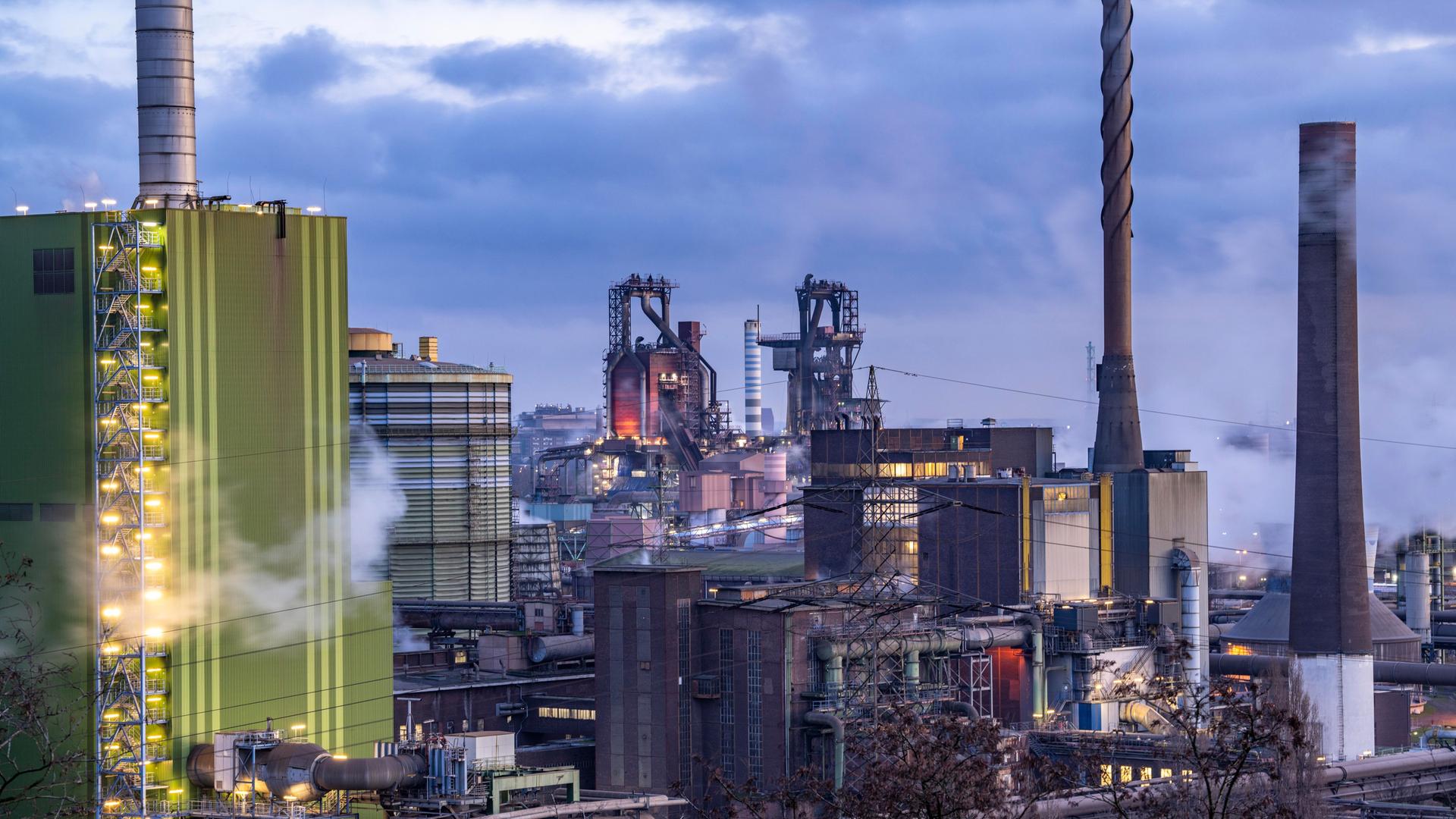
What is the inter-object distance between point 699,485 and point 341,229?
7033 cm

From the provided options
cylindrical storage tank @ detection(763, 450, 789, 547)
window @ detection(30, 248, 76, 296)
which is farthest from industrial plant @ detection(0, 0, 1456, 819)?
cylindrical storage tank @ detection(763, 450, 789, 547)

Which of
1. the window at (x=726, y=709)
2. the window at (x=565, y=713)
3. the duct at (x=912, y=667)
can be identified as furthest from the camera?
the window at (x=565, y=713)

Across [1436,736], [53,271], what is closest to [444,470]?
[53,271]

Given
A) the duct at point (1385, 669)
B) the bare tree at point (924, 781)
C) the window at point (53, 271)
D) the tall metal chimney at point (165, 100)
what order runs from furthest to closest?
1. the duct at point (1385, 669)
2. the tall metal chimney at point (165, 100)
3. the window at point (53, 271)
4. the bare tree at point (924, 781)

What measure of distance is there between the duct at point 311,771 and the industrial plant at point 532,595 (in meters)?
0.08

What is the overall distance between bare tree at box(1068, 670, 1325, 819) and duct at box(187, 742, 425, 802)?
11.8m

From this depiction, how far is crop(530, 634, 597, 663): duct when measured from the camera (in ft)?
177

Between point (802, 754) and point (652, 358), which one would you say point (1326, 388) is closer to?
point (802, 754)

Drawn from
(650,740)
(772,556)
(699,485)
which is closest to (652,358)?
(699,485)

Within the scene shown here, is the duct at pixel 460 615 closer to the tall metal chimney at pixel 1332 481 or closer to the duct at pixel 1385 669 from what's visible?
the duct at pixel 1385 669

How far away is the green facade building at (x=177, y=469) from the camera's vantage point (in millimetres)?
35469

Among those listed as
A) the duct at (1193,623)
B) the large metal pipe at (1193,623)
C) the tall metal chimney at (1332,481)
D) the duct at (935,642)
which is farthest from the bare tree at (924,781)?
the tall metal chimney at (1332,481)

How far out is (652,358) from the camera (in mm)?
111875

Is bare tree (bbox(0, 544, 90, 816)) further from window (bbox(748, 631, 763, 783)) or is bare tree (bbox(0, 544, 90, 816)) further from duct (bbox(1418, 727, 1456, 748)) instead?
duct (bbox(1418, 727, 1456, 748))
